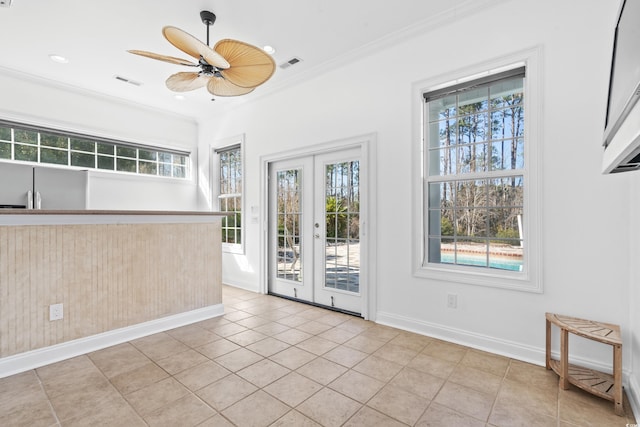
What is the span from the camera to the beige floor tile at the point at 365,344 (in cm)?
276

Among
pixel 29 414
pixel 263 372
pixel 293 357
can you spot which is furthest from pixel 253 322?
pixel 29 414

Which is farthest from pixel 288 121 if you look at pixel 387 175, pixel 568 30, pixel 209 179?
pixel 568 30

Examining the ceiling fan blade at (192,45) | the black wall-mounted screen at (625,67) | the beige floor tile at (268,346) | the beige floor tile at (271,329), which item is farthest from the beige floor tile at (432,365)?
the ceiling fan blade at (192,45)

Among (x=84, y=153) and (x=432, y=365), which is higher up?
(x=84, y=153)

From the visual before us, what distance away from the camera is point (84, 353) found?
8.78 feet

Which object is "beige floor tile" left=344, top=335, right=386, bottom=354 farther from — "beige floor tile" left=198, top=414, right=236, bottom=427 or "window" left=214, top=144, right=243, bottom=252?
"window" left=214, top=144, right=243, bottom=252

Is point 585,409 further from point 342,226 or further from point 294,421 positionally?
point 342,226

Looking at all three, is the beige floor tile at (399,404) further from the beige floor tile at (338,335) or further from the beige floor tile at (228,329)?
the beige floor tile at (228,329)

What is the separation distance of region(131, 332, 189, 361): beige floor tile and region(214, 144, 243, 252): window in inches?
87.7

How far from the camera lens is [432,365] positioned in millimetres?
2461

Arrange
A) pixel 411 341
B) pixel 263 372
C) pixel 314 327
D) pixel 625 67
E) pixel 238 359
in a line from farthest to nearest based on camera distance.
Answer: pixel 314 327
pixel 411 341
pixel 238 359
pixel 263 372
pixel 625 67

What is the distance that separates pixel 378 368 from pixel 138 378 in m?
1.75

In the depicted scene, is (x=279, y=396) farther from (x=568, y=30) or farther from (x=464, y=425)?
(x=568, y=30)

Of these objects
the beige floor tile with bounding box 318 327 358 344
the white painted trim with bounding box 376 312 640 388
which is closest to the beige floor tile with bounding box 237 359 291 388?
the beige floor tile with bounding box 318 327 358 344
